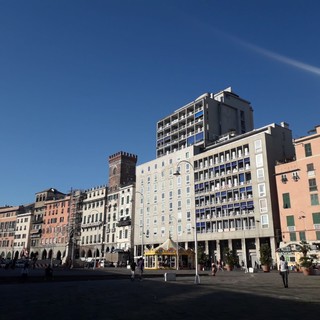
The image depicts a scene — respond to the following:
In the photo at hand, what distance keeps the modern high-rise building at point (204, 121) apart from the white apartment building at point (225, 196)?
587cm

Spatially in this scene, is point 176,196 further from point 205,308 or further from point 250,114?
point 205,308

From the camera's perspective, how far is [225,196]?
72125 millimetres

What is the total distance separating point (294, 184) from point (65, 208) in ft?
279

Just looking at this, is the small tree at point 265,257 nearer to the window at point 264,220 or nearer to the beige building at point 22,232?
the window at point 264,220

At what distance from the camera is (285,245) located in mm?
56219

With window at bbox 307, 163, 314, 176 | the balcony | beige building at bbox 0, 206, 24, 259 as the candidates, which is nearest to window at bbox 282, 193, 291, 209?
window at bbox 307, 163, 314, 176

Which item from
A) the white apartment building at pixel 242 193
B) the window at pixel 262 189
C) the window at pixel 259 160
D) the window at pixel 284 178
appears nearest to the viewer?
the window at pixel 284 178

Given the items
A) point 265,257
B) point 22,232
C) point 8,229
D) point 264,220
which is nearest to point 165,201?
point 264,220

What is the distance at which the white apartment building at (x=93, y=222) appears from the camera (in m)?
Answer: 107

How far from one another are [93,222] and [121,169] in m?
19.4

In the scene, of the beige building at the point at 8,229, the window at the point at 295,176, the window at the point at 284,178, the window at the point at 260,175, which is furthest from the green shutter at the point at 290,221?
the beige building at the point at 8,229

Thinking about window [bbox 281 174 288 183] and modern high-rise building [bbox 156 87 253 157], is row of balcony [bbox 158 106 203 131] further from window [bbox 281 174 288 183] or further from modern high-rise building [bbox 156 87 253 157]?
window [bbox 281 174 288 183]

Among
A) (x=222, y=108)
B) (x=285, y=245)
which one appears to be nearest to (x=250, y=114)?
(x=222, y=108)

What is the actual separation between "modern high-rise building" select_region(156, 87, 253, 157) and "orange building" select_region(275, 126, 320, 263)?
83.9 ft
